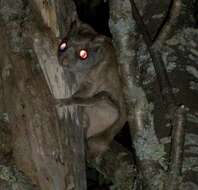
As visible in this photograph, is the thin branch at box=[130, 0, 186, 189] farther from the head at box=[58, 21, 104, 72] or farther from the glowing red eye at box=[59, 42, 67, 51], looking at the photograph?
the head at box=[58, 21, 104, 72]

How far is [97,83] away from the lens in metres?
4.62

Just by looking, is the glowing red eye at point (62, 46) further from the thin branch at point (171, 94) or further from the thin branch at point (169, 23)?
the thin branch at point (169, 23)

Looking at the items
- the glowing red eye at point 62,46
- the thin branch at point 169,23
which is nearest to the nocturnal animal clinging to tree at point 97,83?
the glowing red eye at point 62,46

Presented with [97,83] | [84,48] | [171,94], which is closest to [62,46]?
[84,48]

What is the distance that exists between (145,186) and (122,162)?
3.08 feet

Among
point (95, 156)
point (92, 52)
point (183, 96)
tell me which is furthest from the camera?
point (92, 52)

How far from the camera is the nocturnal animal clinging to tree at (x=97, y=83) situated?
4355 mm

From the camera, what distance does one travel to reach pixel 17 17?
335 cm

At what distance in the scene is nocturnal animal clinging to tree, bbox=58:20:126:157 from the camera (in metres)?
4.36

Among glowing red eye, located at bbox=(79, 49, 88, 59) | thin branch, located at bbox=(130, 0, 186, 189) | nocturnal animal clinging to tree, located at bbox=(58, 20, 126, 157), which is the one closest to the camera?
thin branch, located at bbox=(130, 0, 186, 189)

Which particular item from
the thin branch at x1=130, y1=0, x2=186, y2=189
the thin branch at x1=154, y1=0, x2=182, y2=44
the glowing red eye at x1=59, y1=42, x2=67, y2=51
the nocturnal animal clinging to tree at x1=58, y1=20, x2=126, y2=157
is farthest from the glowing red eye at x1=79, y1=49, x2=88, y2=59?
the thin branch at x1=154, y1=0, x2=182, y2=44

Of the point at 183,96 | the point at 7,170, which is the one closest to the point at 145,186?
the point at 183,96

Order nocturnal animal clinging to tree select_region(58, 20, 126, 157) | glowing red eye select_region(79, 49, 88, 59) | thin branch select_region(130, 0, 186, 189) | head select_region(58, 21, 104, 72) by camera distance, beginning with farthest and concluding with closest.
Answer: glowing red eye select_region(79, 49, 88, 59), nocturnal animal clinging to tree select_region(58, 20, 126, 157), head select_region(58, 21, 104, 72), thin branch select_region(130, 0, 186, 189)

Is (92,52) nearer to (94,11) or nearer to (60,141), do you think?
(94,11)
